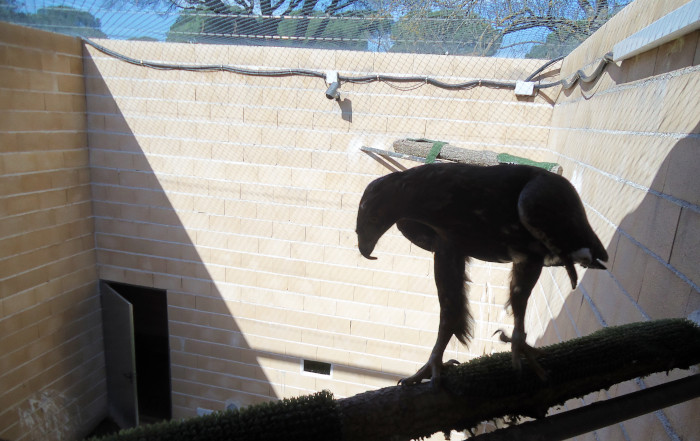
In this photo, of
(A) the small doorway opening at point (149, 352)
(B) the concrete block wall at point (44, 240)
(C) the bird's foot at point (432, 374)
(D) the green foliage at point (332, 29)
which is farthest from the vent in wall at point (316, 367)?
(C) the bird's foot at point (432, 374)

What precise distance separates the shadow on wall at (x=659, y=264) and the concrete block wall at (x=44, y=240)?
4087mm

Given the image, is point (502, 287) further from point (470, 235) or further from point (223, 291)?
point (470, 235)

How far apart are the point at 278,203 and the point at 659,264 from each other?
2993 millimetres

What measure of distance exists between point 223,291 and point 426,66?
2693mm

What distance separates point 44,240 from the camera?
3.76 metres

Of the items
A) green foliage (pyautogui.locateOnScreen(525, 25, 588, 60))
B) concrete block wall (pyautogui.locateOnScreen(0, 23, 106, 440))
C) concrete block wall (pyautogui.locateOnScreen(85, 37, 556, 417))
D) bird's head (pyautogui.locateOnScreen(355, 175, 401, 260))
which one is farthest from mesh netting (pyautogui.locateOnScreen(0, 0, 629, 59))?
bird's head (pyautogui.locateOnScreen(355, 175, 401, 260))

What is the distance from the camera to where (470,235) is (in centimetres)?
79

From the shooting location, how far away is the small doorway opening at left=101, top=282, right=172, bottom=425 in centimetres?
468

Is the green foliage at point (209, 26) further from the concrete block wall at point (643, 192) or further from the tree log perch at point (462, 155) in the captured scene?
the concrete block wall at point (643, 192)

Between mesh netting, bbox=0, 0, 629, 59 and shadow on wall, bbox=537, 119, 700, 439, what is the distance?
78.9 inches

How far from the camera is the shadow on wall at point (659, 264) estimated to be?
2.99ft

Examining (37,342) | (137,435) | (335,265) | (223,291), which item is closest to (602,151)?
(137,435)

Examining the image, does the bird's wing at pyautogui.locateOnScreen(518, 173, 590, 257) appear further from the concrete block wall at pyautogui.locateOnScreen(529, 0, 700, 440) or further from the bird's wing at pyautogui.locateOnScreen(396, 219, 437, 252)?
the concrete block wall at pyautogui.locateOnScreen(529, 0, 700, 440)

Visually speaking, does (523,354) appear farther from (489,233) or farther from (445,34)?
(445,34)
